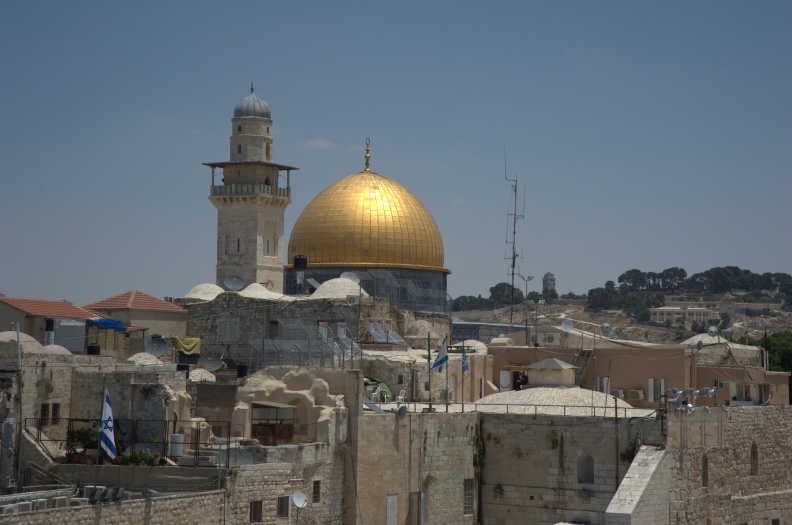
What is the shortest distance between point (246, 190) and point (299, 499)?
64.4ft

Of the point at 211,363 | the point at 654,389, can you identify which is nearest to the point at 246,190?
the point at 211,363

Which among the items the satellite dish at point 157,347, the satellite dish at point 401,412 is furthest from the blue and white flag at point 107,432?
the satellite dish at point 401,412

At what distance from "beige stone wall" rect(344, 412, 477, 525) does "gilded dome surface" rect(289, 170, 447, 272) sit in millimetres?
13665

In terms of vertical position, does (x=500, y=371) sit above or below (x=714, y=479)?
above

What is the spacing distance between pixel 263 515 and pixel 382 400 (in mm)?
8832

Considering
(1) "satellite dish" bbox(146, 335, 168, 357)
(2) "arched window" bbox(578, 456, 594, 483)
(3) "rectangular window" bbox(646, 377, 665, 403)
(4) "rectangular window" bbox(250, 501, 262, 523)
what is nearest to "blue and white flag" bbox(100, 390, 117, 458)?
(4) "rectangular window" bbox(250, 501, 262, 523)

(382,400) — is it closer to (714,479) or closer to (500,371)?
(500,371)

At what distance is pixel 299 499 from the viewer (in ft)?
80.2

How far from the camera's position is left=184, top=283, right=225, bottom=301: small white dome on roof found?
39.0 meters

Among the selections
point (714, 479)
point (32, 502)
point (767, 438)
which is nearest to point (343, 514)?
point (32, 502)

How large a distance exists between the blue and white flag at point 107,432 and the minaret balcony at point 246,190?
748 inches

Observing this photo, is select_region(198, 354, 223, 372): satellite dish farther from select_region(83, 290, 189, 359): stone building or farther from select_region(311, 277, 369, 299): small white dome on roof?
select_region(311, 277, 369, 299): small white dome on roof

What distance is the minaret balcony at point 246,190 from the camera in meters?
42.2

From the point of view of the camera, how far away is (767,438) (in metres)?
31.1
